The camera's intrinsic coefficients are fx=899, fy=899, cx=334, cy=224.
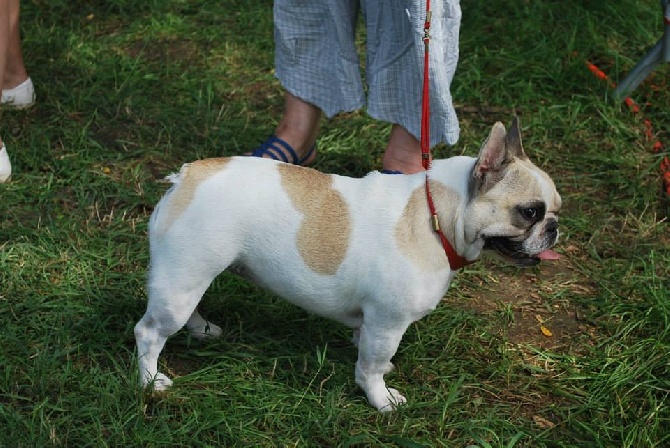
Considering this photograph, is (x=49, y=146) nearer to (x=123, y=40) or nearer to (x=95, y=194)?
(x=95, y=194)

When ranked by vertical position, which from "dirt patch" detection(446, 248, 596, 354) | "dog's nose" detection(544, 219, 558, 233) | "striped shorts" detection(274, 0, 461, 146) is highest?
"dog's nose" detection(544, 219, 558, 233)

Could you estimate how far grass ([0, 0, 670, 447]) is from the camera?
2.94 m

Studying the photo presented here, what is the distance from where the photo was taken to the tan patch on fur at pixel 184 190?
2.73 m

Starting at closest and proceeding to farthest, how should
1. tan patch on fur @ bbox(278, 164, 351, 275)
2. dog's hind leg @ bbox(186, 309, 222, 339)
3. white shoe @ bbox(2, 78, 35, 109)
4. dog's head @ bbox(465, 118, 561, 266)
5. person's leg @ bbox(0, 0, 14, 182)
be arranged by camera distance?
dog's head @ bbox(465, 118, 561, 266) → tan patch on fur @ bbox(278, 164, 351, 275) → dog's hind leg @ bbox(186, 309, 222, 339) → person's leg @ bbox(0, 0, 14, 182) → white shoe @ bbox(2, 78, 35, 109)

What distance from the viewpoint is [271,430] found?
9.52 ft

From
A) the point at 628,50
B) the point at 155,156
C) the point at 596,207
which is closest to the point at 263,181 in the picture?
the point at 155,156

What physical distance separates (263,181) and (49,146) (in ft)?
6.21

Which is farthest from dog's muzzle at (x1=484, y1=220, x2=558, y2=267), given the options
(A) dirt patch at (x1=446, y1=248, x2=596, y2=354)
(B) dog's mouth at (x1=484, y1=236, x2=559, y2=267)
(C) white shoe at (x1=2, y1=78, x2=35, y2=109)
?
(C) white shoe at (x1=2, y1=78, x2=35, y2=109)

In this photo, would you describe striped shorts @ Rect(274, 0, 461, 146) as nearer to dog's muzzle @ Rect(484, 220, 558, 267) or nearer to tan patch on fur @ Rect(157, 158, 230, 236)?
dog's muzzle @ Rect(484, 220, 558, 267)

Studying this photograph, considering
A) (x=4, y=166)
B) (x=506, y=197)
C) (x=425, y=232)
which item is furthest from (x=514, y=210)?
(x=4, y=166)

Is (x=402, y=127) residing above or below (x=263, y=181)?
below

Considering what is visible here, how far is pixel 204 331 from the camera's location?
3230 millimetres

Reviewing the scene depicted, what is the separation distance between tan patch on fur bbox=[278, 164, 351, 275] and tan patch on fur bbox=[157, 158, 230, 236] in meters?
0.23

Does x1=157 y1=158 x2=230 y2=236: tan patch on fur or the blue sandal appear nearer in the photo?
x1=157 y1=158 x2=230 y2=236: tan patch on fur
